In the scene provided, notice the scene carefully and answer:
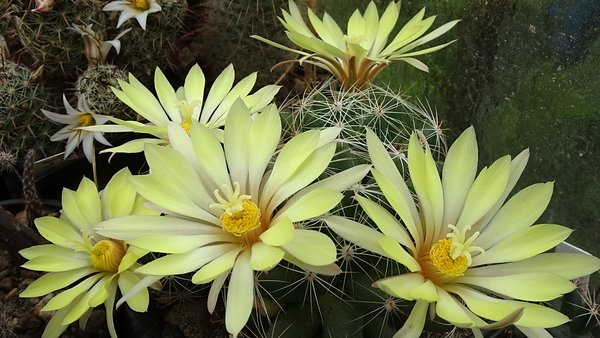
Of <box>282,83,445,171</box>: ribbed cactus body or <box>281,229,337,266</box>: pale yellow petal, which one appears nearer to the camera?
<box>281,229,337,266</box>: pale yellow petal

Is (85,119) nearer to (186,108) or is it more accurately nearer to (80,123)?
(80,123)

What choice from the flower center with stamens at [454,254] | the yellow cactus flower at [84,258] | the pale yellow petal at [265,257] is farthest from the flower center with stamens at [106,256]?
the flower center with stamens at [454,254]

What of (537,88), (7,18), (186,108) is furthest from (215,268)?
(7,18)

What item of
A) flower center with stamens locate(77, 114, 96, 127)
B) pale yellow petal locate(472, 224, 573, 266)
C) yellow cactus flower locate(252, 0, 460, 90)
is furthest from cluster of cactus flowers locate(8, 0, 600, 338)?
flower center with stamens locate(77, 114, 96, 127)

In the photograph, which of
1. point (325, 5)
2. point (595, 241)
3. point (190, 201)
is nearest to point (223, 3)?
point (325, 5)

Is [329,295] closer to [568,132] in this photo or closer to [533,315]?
[533,315]

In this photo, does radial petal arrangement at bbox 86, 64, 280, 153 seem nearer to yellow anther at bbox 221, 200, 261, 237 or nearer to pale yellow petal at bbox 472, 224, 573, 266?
yellow anther at bbox 221, 200, 261, 237

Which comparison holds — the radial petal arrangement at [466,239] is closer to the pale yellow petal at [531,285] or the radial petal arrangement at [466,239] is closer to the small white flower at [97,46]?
the pale yellow petal at [531,285]
